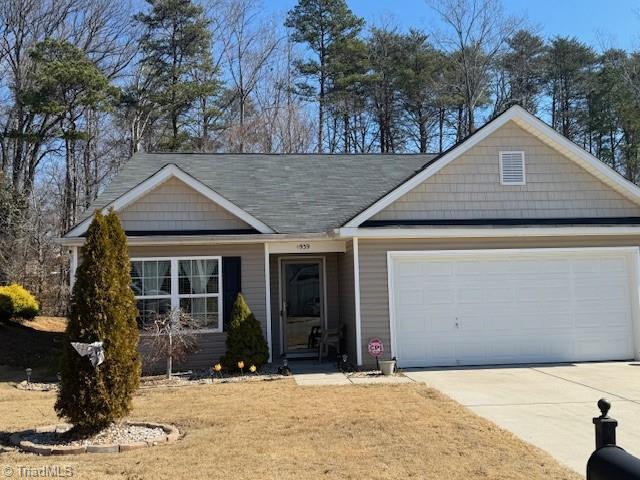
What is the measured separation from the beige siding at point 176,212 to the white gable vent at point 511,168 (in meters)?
5.44

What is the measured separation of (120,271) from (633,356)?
10.5 metres

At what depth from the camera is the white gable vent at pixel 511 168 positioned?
1272cm

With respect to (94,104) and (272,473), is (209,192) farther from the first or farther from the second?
(94,104)

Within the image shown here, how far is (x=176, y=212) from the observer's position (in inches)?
506

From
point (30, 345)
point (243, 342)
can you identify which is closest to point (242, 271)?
point (243, 342)

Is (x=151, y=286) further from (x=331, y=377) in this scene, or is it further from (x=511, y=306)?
(x=511, y=306)

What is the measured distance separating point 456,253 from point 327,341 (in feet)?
11.2

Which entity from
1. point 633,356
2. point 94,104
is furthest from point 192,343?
point 94,104

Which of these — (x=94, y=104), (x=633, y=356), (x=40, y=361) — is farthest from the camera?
(x=94, y=104)

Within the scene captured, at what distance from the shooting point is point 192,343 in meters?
11.9

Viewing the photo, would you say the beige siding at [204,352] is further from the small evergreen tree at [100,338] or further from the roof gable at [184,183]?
the small evergreen tree at [100,338]

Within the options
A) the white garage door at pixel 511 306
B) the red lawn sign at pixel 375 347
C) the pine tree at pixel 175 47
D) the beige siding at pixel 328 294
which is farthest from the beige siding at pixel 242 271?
the pine tree at pixel 175 47

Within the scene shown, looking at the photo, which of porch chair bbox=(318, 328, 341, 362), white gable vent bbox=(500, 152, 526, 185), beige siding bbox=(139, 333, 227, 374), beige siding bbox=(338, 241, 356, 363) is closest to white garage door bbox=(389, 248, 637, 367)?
beige siding bbox=(338, 241, 356, 363)

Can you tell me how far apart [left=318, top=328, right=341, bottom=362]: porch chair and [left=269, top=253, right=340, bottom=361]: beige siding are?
2.00 ft
